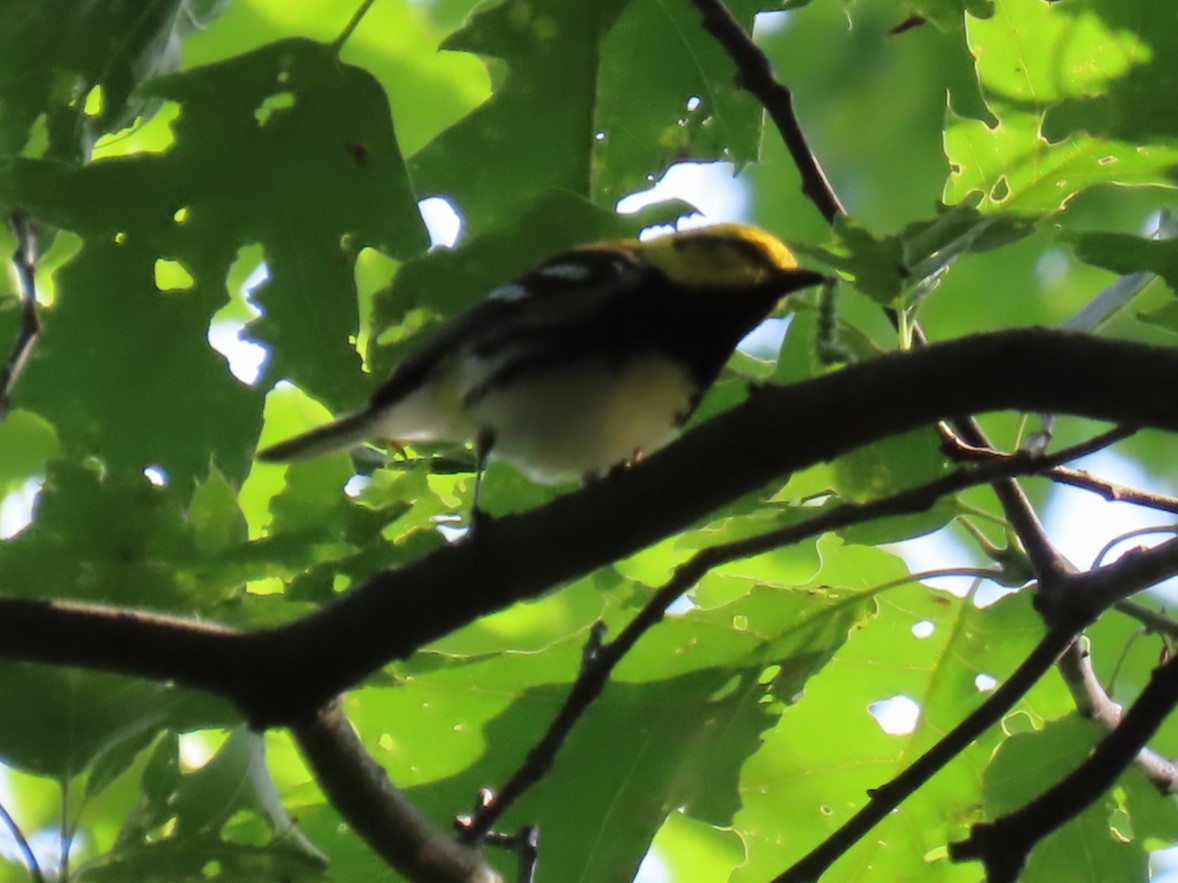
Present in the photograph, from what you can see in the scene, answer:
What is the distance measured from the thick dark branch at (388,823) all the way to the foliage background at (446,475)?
8 cm

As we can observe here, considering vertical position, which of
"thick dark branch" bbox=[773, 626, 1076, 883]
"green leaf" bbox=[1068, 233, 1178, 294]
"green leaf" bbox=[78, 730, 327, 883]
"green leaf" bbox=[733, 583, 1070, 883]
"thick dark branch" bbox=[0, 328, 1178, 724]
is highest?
"green leaf" bbox=[1068, 233, 1178, 294]

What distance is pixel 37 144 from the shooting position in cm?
253

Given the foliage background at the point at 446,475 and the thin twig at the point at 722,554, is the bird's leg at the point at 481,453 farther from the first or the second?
the thin twig at the point at 722,554

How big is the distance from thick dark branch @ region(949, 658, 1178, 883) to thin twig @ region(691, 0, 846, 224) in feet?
2.46

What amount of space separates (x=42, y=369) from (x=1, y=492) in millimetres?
855

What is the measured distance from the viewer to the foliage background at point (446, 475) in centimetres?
174

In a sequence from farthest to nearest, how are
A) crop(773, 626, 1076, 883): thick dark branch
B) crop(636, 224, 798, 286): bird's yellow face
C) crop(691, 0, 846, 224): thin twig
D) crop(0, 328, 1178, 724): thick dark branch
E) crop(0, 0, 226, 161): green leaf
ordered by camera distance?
crop(636, 224, 798, 286): bird's yellow face
crop(0, 0, 226, 161): green leaf
crop(691, 0, 846, 224): thin twig
crop(773, 626, 1076, 883): thick dark branch
crop(0, 328, 1178, 724): thick dark branch

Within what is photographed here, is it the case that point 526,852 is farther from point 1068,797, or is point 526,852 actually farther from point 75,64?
point 75,64

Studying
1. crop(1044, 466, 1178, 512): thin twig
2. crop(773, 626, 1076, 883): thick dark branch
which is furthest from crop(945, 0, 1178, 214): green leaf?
crop(773, 626, 1076, 883): thick dark branch

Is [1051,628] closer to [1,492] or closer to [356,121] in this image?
[356,121]

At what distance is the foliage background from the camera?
174 centimetres

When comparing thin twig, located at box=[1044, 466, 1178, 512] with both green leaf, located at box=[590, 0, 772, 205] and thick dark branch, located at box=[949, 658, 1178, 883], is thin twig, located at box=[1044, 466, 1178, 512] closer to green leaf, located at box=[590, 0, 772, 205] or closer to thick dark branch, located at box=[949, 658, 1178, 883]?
thick dark branch, located at box=[949, 658, 1178, 883]

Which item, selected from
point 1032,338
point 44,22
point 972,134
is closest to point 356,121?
point 44,22

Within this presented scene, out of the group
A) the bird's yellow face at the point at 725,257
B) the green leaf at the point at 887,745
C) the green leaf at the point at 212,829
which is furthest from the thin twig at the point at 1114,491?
the green leaf at the point at 212,829
